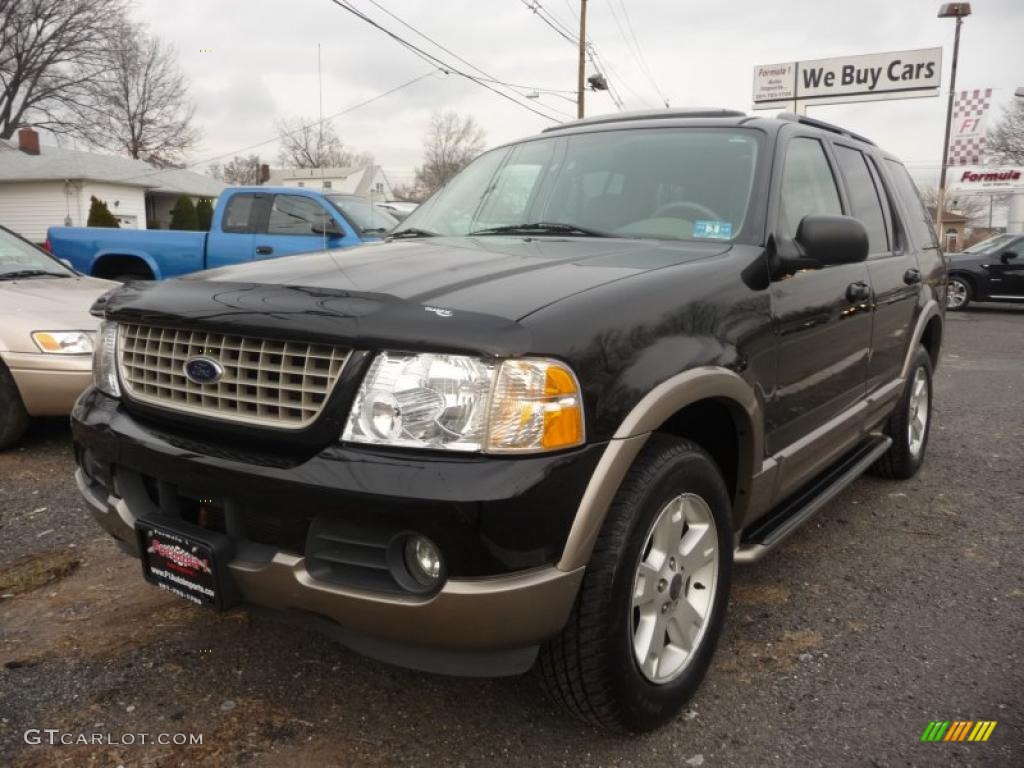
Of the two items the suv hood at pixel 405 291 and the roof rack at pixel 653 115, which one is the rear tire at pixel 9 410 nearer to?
the suv hood at pixel 405 291

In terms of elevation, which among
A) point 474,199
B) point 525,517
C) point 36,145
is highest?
point 36,145

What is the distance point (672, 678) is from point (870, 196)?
2769 millimetres

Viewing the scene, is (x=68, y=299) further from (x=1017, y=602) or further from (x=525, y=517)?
(x=1017, y=602)

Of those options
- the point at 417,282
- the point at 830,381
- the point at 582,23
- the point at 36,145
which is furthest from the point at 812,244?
the point at 36,145

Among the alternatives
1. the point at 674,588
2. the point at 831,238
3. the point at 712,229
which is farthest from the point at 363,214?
the point at 674,588

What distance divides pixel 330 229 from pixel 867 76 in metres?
23.5

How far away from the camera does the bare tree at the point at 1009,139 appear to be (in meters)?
40.0

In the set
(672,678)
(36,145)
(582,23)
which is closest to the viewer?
(672,678)

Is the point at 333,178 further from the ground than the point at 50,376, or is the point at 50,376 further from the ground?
the point at 333,178

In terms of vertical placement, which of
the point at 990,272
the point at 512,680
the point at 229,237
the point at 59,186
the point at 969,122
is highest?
the point at 969,122

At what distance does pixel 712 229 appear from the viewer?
2891mm

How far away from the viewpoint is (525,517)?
1.82m

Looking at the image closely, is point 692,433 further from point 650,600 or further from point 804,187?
point 804,187

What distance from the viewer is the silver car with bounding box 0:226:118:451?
187 inches
